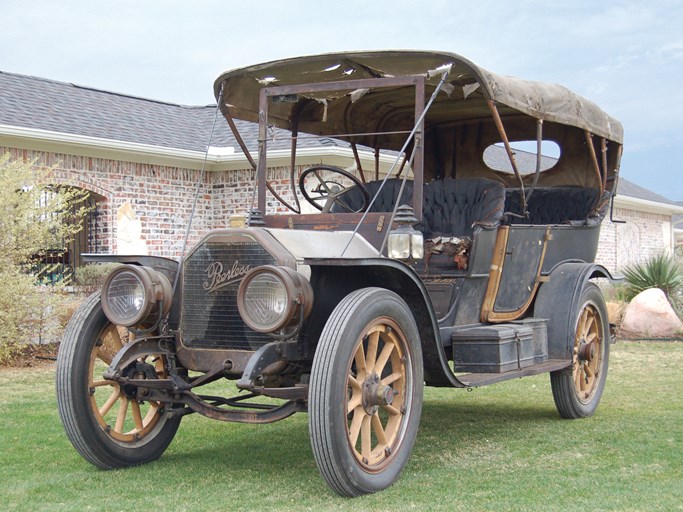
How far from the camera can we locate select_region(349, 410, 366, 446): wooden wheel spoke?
165 inches

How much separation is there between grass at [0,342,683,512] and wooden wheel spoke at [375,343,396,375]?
1.84 ft

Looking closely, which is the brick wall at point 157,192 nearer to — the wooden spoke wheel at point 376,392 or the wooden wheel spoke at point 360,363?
the wooden spoke wheel at point 376,392

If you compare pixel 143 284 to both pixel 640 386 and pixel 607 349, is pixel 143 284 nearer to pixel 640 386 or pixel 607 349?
pixel 607 349

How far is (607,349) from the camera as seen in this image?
22.4ft

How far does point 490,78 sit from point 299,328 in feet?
6.76

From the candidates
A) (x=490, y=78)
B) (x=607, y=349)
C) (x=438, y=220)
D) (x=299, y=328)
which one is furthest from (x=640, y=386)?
(x=299, y=328)

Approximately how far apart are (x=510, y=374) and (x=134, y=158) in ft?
29.5

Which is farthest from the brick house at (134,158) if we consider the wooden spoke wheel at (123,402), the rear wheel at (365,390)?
the rear wheel at (365,390)

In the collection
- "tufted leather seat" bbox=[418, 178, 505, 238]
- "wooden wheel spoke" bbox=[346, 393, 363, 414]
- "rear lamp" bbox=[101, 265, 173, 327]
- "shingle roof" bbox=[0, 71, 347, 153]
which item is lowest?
"wooden wheel spoke" bbox=[346, 393, 363, 414]

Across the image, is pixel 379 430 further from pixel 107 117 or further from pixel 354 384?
pixel 107 117

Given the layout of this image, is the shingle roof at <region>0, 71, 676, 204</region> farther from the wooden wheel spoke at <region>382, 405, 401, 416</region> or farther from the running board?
the wooden wheel spoke at <region>382, 405, 401, 416</region>

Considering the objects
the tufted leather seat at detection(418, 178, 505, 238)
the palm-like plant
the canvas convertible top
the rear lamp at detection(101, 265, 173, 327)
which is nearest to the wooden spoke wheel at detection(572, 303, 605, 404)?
the tufted leather seat at detection(418, 178, 505, 238)

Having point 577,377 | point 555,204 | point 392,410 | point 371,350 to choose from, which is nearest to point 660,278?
point 555,204

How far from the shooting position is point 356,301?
4.20 metres
